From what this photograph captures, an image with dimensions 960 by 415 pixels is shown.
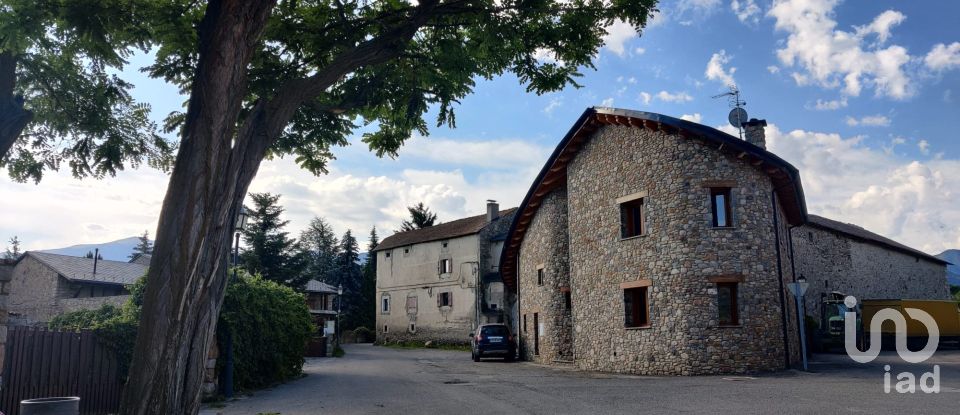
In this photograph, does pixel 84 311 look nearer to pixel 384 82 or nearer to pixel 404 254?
pixel 384 82

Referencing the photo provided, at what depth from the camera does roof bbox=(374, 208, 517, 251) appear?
41.8 m

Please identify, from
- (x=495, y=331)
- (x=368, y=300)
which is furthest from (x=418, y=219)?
(x=495, y=331)

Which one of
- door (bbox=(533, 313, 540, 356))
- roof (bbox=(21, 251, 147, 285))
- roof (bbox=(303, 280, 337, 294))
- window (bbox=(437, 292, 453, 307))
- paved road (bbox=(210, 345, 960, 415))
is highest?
roof (bbox=(21, 251, 147, 285))

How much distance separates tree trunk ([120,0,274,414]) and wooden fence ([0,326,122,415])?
4.88 meters

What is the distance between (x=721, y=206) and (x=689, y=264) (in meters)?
1.90

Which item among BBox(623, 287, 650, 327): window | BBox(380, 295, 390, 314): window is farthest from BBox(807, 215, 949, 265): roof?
BBox(380, 295, 390, 314): window

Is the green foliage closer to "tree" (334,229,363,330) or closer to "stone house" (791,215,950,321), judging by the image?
"stone house" (791,215,950,321)

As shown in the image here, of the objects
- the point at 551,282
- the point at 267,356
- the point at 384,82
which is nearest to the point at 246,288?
the point at 267,356

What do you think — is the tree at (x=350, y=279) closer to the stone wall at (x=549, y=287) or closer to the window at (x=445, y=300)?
the window at (x=445, y=300)

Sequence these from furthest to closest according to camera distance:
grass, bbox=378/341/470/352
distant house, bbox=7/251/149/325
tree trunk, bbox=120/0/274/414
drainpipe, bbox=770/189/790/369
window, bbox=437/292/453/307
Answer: window, bbox=437/292/453/307 < grass, bbox=378/341/470/352 < distant house, bbox=7/251/149/325 < drainpipe, bbox=770/189/790/369 < tree trunk, bbox=120/0/274/414

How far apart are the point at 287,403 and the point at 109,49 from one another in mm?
6891

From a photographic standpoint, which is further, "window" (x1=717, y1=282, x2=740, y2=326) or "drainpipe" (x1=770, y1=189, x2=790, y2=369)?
"drainpipe" (x1=770, y1=189, x2=790, y2=369)

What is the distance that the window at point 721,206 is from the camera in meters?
17.5

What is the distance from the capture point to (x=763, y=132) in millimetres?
21531
